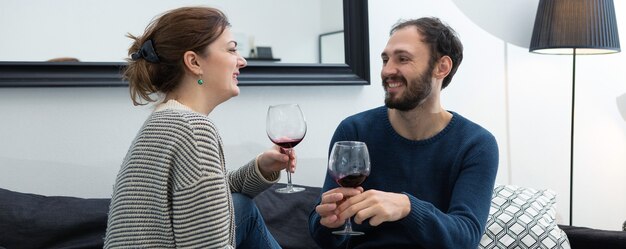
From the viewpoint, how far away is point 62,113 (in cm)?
224

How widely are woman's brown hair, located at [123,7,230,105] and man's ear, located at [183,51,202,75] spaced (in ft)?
0.03

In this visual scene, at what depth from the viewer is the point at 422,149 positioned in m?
2.01

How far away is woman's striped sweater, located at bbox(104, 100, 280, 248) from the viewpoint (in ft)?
4.49

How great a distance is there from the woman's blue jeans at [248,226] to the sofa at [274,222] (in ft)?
1.10

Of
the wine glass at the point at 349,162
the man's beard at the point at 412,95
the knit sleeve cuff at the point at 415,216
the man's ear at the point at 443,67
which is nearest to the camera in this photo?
the wine glass at the point at 349,162

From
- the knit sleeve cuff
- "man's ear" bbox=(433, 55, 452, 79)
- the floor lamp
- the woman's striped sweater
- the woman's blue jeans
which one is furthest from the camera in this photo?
the floor lamp

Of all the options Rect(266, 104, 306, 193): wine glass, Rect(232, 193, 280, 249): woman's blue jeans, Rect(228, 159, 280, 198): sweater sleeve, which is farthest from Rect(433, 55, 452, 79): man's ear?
Rect(232, 193, 280, 249): woman's blue jeans

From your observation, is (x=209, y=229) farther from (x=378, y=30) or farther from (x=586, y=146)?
(x=586, y=146)

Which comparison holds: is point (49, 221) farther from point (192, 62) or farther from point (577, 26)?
point (577, 26)

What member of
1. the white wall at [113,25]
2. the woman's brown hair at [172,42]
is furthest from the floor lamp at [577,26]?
the woman's brown hair at [172,42]

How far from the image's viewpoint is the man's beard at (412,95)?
2.02 metres

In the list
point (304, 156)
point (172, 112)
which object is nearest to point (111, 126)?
point (304, 156)

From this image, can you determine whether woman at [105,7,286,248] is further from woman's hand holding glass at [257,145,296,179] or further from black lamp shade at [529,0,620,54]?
black lamp shade at [529,0,620,54]

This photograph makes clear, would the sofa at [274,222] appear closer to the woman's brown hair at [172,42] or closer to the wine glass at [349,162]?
the woman's brown hair at [172,42]
